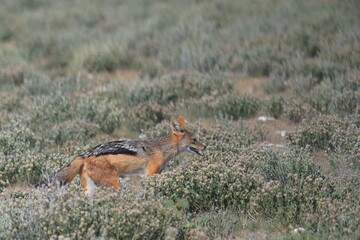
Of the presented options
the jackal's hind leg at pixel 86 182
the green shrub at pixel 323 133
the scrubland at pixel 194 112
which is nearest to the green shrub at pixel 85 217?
the scrubland at pixel 194 112

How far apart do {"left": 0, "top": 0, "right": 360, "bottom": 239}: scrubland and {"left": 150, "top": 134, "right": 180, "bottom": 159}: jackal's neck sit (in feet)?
0.71

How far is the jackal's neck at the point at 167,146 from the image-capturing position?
670 cm

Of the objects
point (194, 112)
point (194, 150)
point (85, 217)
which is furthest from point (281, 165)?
point (194, 112)

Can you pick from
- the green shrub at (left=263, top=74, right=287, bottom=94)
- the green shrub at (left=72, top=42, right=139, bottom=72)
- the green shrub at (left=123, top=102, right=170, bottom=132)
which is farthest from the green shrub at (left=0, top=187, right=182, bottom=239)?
the green shrub at (left=72, top=42, right=139, bottom=72)

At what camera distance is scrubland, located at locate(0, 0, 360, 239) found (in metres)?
5.41

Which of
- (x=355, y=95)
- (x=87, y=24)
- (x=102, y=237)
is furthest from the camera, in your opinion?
(x=87, y=24)

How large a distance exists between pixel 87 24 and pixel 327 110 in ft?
36.0

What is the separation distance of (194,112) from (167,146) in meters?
3.46

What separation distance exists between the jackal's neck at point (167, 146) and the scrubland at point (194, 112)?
217 millimetres

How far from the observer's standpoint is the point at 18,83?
41.8 feet

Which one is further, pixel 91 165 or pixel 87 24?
pixel 87 24

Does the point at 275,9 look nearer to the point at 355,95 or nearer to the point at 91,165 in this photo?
the point at 355,95

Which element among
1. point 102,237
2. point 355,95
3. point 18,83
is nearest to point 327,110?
point 355,95

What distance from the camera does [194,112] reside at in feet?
33.3
